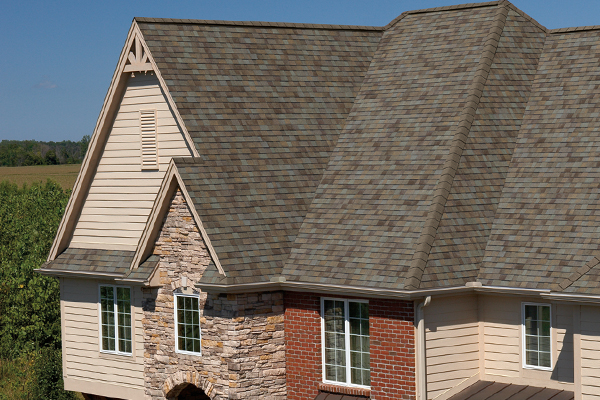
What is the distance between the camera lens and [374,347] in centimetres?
1880

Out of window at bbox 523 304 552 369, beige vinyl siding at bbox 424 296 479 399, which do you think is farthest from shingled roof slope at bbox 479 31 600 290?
beige vinyl siding at bbox 424 296 479 399

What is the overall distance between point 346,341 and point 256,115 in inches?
258

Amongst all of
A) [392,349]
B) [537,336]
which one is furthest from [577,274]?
[392,349]

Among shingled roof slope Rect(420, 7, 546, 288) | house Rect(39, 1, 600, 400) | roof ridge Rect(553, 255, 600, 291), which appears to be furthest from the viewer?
shingled roof slope Rect(420, 7, 546, 288)

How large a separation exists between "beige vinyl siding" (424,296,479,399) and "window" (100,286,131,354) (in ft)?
27.4

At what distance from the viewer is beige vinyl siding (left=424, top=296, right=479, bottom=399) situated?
18531 mm

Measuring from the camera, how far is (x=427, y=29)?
2491 centimetres

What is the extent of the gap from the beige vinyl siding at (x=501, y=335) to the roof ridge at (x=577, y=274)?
173 cm

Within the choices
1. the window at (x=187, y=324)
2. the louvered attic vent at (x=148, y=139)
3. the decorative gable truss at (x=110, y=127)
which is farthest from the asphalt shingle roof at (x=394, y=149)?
the louvered attic vent at (x=148, y=139)

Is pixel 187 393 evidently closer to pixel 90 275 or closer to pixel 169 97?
pixel 90 275

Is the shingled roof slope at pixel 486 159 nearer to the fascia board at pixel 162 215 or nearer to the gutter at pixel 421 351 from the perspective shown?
the gutter at pixel 421 351

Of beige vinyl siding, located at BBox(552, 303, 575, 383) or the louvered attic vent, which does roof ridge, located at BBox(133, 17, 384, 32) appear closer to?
the louvered attic vent

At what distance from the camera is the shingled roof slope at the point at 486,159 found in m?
19.0

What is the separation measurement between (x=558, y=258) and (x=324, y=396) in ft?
19.7
